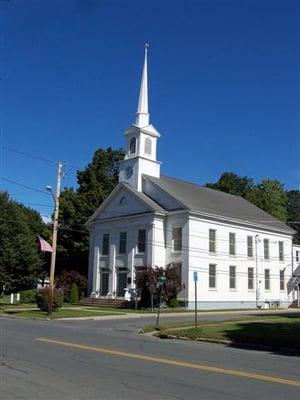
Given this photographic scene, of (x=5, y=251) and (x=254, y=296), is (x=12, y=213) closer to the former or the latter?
(x=5, y=251)

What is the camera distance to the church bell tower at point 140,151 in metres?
54.1

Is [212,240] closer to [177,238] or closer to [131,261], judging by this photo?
[177,238]

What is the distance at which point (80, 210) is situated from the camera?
65750 millimetres

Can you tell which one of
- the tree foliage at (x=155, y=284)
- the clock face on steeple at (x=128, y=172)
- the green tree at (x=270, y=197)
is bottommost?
the tree foliage at (x=155, y=284)

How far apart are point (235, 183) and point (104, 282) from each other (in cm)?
3711

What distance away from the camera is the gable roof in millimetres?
51731

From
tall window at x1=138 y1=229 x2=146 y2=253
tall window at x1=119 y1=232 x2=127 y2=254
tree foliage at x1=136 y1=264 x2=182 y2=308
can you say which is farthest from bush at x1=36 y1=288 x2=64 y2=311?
tall window at x1=119 y1=232 x2=127 y2=254

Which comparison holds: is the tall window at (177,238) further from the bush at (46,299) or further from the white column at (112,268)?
the bush at (46,299)

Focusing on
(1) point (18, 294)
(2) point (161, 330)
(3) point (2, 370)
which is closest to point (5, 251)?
(1) point (18, 294)

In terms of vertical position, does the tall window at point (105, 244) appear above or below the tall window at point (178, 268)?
above

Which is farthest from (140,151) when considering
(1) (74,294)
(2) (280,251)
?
(2) (280,251)

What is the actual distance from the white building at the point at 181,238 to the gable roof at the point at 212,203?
0.50ft

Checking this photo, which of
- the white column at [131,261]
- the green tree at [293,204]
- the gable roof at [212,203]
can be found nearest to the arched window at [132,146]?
the gable roof at [212,203]

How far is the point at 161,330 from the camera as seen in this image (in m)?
25.0
